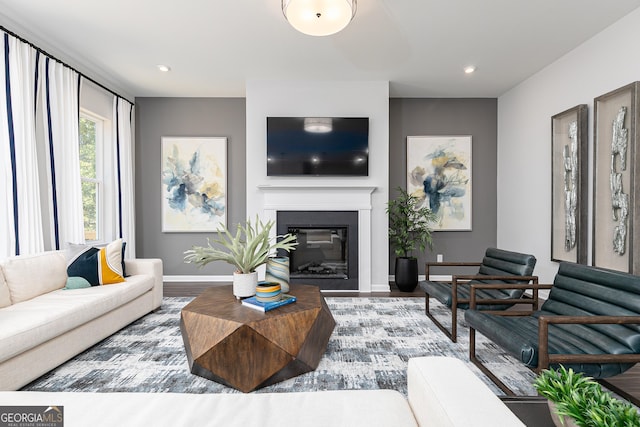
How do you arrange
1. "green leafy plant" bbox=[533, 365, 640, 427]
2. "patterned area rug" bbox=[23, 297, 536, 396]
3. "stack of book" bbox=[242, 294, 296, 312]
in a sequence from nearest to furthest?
"green leafy plant" bbox=[533, 365, 640, 427], "patterned area rug" bbox=[23, 297, 536, 396], "stack of book" bbox=[242, 294, 296, 312]

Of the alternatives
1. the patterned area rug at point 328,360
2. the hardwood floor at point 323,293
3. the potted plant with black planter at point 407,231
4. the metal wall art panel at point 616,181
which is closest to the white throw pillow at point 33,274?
the patterned area rug at point 328,360

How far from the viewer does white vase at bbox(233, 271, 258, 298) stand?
234 centimetres

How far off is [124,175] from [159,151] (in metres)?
0.72

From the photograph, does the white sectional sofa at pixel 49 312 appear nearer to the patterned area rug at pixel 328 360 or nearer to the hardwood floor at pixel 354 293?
the patterned area rug at pixel 328 360

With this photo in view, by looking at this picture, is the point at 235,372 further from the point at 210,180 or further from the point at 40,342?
the point at 210,180

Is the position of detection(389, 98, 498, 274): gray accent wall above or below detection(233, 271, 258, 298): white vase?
above

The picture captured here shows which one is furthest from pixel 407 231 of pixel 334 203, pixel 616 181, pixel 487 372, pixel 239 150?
pixel 239 150

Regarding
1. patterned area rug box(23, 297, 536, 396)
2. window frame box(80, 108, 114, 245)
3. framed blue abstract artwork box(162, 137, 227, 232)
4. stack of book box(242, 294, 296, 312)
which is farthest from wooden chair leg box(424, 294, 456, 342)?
window frame box(80, 108, 114, 245)

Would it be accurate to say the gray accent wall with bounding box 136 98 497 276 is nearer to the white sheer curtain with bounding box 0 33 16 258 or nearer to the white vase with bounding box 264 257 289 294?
the white sheer curtain with bounding box 0 33 16 258

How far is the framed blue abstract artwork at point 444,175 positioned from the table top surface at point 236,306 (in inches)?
120

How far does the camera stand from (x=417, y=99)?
511 centimetres

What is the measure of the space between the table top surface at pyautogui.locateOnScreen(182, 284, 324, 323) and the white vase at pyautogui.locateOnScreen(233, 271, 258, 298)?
61mm

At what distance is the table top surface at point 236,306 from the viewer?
6.68 feet

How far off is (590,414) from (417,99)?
16.5 ft
